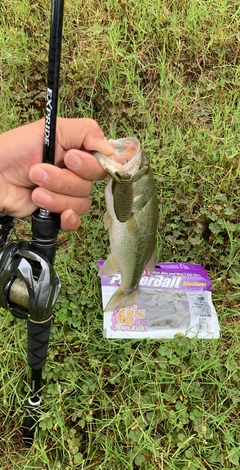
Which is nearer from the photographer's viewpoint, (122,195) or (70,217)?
(122,195)

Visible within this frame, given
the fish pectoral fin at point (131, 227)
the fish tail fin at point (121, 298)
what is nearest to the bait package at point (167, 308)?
the fish tail fin at point (121, 298)

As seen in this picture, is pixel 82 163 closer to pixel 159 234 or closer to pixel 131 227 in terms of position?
pixel 131 227

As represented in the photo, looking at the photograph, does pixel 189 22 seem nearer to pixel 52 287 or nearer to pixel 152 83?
pixel 152 83

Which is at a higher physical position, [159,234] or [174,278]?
[159,234]

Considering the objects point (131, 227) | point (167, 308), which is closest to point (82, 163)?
point (131, 227)

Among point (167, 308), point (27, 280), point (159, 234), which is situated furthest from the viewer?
point (159, 234)

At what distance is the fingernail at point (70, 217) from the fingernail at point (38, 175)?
0.15 metres

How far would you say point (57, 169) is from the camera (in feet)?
5.05

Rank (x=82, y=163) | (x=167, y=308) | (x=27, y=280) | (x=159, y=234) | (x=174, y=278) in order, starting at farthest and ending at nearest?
1. (x=159, y=234)
2. (x=174, y=278)
3. (x=167, y=308)
4. (x=82, y=163)
5. (x=27, y=280)

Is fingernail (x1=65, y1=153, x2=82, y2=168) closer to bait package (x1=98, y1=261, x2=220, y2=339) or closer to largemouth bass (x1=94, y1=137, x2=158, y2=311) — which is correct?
largemouth bass (x1=94, y1=137, x2=158, y2=311)

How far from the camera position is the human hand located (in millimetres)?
1553

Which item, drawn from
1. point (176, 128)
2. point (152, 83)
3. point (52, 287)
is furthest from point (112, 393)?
point (152, 83)

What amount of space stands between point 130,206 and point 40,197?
1.03 feet

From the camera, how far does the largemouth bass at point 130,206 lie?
151 cm
